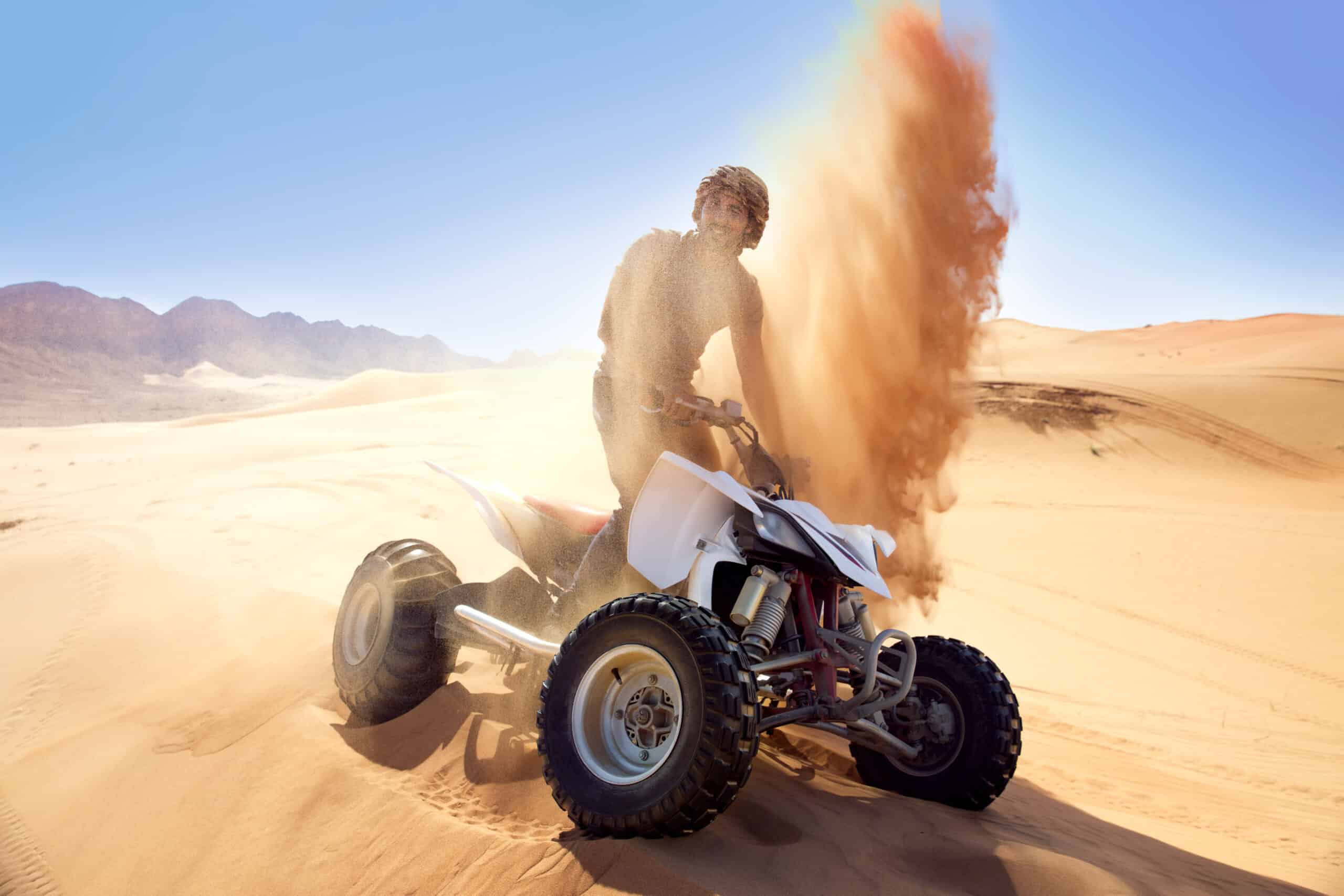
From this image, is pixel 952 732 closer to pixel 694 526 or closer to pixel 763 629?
pixel 763 629

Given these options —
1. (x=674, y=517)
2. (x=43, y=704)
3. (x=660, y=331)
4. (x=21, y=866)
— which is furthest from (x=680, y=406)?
(x=43, y=704)

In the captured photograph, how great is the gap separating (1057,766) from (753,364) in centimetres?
320

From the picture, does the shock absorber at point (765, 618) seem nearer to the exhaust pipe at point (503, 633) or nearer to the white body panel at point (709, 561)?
the white body panel at point (709, 561)

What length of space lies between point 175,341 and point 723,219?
154147mm

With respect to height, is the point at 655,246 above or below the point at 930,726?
above

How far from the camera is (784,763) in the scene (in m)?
3.62

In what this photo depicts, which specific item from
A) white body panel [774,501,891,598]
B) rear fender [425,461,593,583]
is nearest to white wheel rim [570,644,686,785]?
white body panel [774,501,891,598]

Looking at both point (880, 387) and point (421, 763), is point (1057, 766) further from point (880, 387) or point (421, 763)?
point (421, 763)

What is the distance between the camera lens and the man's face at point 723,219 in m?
3.62

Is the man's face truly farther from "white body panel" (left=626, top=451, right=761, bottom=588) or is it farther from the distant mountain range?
the distant mountain range

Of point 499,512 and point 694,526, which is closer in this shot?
point 694,526

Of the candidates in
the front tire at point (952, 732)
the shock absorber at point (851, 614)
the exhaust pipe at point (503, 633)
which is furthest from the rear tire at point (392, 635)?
the front tire at point (952, 732)

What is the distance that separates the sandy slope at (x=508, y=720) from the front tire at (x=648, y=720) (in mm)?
147

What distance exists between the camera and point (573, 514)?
13.5 ft
